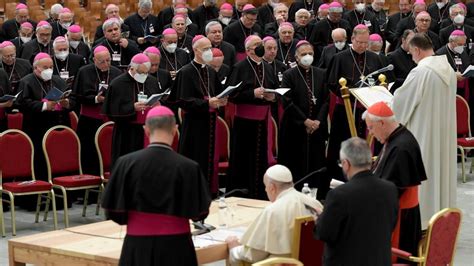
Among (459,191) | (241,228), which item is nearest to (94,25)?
(459,191)

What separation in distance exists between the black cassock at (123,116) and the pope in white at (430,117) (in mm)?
3355

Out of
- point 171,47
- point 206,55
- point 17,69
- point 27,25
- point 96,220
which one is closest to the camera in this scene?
point 96,220

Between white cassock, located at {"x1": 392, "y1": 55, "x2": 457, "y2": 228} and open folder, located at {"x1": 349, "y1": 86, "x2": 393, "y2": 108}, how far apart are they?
0.34 ft

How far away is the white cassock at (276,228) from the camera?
7.11m

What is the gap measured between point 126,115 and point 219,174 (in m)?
1.61

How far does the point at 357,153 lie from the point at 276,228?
2.74 feet

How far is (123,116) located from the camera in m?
11.5

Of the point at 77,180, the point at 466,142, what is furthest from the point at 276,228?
the point at 466,142

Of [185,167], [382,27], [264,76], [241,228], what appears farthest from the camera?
[382,27]

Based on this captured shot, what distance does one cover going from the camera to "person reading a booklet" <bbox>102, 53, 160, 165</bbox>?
11.5 metres

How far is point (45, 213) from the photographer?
11.5m

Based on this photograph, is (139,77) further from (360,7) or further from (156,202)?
(360,7)

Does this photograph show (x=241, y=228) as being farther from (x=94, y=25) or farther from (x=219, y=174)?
(x=94, y=25)

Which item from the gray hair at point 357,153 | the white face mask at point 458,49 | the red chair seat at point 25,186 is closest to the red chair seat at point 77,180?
the red chair seat at point 25,186
